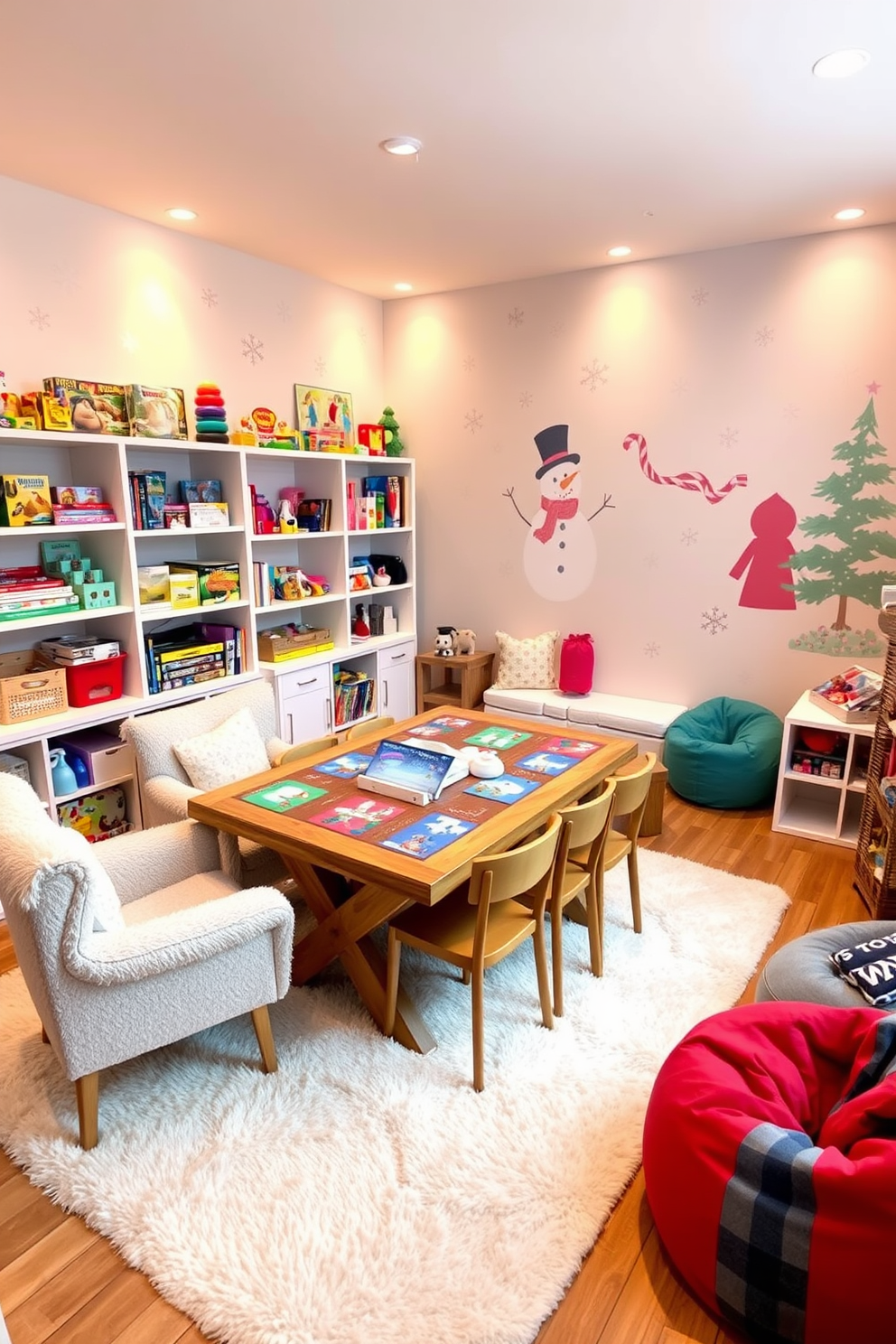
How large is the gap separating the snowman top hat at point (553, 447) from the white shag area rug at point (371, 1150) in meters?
2.92

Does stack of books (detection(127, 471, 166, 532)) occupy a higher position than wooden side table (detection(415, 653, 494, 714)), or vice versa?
stack of books (detection(127, 471, 166, 532))

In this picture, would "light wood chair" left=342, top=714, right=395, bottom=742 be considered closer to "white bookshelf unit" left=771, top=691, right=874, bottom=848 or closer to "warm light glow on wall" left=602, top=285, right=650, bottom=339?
"white bookshelf unit" left=771, top=691, right=874, bottom=848

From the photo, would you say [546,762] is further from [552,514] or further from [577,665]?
[552,514]

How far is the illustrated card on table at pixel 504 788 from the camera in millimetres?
2400

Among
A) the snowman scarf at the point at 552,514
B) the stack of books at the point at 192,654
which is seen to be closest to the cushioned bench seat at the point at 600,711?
the snowman scarf at the point at 552,514

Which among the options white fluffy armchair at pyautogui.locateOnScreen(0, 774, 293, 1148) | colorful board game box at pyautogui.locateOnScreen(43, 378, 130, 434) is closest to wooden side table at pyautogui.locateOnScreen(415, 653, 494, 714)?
colorful board game box at pyautogui.locateOnScreen(43, 378, 130, 434)

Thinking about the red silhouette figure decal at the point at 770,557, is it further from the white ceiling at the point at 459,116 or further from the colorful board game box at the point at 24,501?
the colorful board game box at the point at 24,501

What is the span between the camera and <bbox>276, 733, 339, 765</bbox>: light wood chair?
9.25ft

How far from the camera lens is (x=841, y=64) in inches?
85.5

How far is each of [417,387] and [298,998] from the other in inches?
150

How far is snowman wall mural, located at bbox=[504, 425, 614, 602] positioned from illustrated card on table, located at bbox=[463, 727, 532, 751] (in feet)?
5.89

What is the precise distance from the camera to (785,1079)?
167cm

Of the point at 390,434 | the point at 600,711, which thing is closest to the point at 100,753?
the point at 600,711

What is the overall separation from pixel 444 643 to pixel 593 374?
181 cm
